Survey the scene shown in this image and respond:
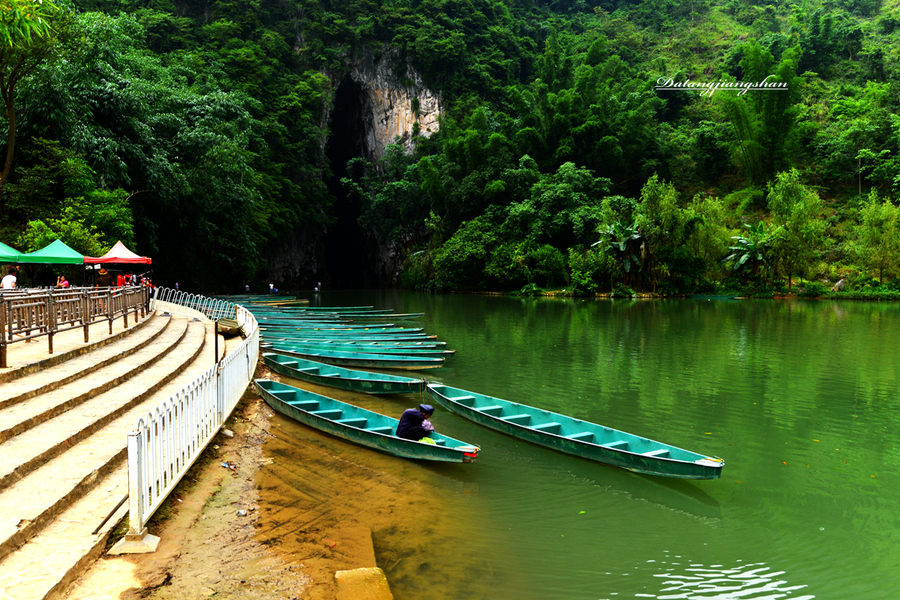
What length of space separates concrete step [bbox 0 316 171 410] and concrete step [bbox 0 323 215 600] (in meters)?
1.06

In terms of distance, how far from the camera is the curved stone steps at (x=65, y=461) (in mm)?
4145

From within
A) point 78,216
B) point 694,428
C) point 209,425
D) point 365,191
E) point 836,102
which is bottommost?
point 694,428

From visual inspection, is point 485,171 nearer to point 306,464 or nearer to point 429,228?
point 429,228

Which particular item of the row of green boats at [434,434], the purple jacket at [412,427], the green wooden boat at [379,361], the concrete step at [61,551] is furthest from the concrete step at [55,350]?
the purple jacket at [412,427]

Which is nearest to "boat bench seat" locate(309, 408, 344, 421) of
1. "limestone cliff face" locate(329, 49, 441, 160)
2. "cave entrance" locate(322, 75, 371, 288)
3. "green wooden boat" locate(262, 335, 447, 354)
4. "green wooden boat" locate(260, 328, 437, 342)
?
"green wooden boat" locate(262, 335, 447, 354)

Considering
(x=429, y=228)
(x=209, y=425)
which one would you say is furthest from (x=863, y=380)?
(x=429, y=228)

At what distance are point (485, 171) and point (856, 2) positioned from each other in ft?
212

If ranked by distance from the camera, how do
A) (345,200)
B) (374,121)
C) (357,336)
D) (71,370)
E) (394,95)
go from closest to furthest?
(71,370) < (357,336) < (394,95) < (374,121) < (345,200)

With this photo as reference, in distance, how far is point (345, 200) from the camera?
6606 cm

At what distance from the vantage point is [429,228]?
169 ft

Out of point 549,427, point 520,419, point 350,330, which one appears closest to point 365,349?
point 350,330

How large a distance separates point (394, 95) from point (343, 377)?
169 ft

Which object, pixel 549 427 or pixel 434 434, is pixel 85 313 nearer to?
pixel 434 434

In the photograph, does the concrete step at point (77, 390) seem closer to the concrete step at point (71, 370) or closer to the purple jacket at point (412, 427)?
the concrete step at point (71, 370)
